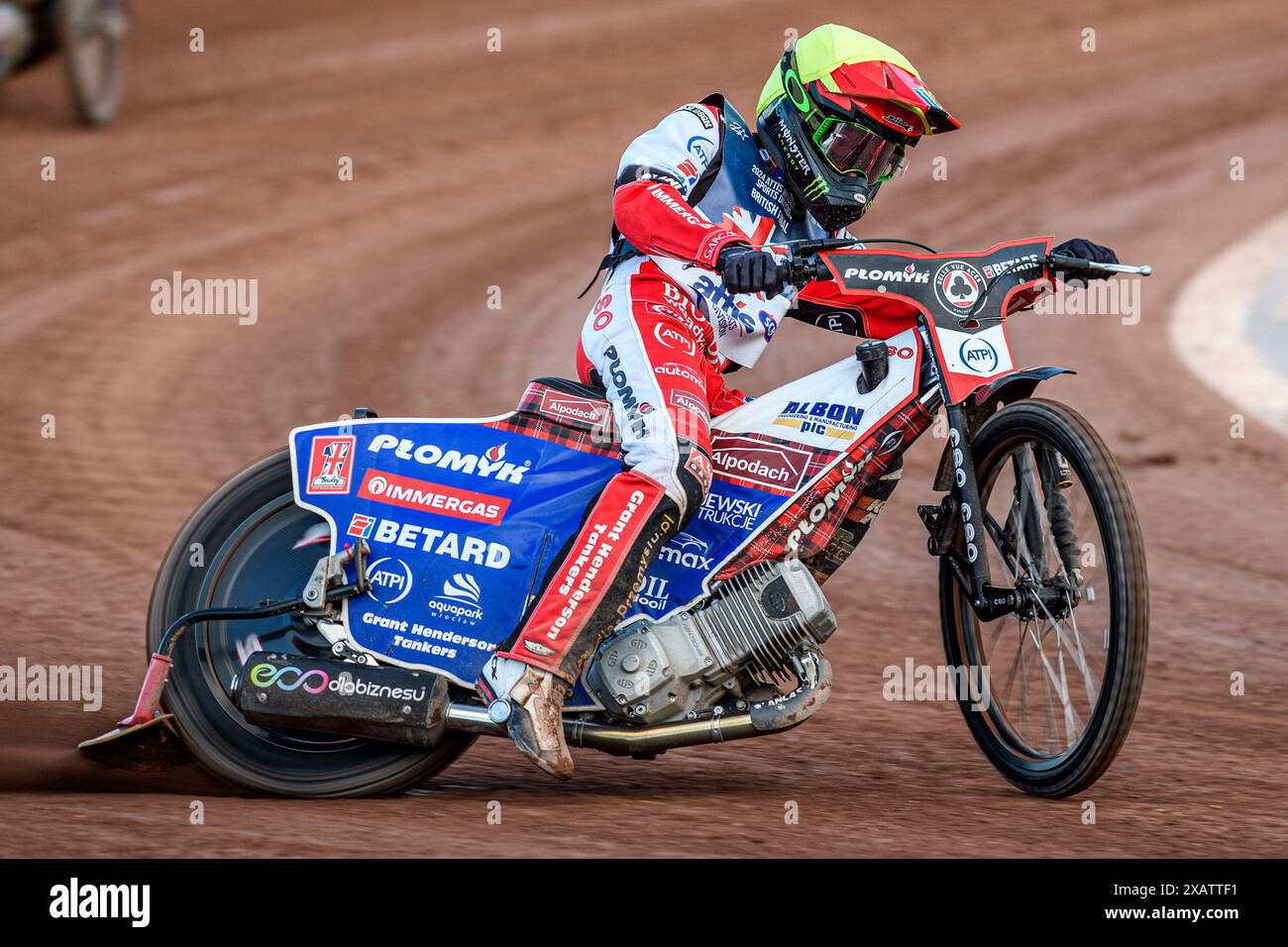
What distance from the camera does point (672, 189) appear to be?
487cm

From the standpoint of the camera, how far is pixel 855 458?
16.4 ft

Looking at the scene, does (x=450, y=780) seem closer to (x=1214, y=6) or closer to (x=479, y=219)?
(x=479, y=219)

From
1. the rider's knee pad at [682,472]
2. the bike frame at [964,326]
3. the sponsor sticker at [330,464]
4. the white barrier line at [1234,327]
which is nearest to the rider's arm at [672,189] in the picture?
the bike frame at [964,326]

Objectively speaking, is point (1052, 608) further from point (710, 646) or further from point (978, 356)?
point (710, 646)

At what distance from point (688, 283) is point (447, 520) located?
1030 mm

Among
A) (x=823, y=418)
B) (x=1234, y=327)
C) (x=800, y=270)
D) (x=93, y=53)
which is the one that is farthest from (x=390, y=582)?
(x=93, y=53)

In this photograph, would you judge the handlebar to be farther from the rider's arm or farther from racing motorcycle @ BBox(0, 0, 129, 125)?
racing motorcycle @ BBox(0, 0, 129, 125)

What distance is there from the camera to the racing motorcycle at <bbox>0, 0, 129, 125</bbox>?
14336mm

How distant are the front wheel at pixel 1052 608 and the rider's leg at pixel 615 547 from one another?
0.90 m

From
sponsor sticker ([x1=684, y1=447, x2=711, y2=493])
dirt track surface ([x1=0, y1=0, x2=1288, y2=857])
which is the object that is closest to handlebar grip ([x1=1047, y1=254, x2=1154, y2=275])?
sponsor sticker ([x1=684, y1=447, x2=711, y2=493])

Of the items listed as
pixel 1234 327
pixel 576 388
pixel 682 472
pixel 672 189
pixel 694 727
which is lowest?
pixel 694 727

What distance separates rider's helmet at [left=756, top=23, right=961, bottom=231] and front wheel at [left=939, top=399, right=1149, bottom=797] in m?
0.88

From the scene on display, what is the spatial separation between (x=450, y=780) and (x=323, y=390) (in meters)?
5.28
